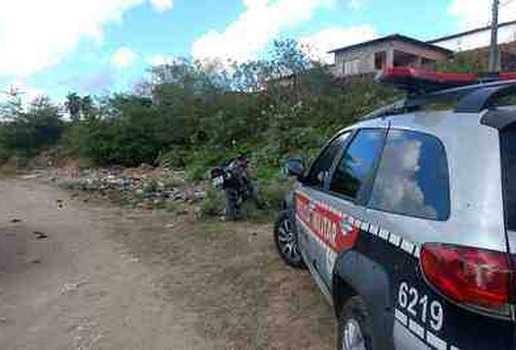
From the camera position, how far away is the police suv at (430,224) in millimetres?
2439

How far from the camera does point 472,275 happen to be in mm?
2441

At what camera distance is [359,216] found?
141 inches

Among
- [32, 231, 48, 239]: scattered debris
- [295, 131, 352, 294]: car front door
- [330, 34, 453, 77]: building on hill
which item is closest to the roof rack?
[295, 131, 352, 294]: car front door

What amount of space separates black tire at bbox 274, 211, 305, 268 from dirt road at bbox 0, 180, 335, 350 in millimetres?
103

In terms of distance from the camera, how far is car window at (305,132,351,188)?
189 inches

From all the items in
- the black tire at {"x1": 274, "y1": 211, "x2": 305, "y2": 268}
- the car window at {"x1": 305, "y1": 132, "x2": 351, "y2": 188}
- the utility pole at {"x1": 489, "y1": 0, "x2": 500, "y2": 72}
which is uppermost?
the utility pole at {"x1": 489, "y1": 0, "x2": 500, "y2": 72}

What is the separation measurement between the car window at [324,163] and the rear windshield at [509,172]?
6.56 ft

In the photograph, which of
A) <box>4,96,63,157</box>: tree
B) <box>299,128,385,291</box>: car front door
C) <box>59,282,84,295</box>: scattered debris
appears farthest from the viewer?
<box>4,96,63,157</box>: tree

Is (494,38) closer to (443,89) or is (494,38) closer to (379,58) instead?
(443,89)

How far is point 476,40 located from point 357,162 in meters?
38.4

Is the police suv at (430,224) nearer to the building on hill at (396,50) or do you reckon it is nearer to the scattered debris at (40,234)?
the scattered debris at (40,234)

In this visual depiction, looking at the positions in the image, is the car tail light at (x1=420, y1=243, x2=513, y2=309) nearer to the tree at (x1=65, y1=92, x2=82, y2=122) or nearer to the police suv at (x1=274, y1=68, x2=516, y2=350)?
the police suv at (x1=274, y1=68, x2=516, y2=350)

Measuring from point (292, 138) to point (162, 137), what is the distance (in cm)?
796

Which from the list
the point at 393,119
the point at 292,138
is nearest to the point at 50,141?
the point at 292,138
